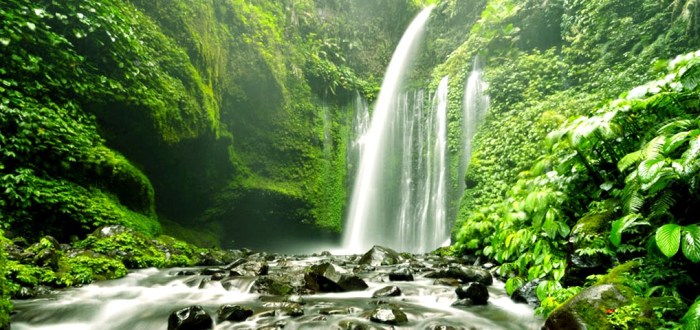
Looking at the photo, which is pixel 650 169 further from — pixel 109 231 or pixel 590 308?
pixel 109 231

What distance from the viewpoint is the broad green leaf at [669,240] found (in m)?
2.17

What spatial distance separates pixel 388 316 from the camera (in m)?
3.69

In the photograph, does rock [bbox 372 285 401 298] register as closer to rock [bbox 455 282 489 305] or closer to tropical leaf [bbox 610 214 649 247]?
rock [bbox 455 282 489 305]

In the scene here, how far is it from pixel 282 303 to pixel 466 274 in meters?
2.95

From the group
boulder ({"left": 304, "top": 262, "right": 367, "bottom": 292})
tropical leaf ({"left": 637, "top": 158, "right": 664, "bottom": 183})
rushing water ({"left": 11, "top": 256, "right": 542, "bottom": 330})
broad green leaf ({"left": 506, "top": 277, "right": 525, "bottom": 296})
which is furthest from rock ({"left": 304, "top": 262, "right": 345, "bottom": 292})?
tropical leaf ({"left": 637, "top": 158, "right": 664, "bottom": 183})

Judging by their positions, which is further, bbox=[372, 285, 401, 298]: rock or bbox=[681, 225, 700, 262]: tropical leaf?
bbox=[372, 285, 401, 298]: rock

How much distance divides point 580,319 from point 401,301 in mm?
2386

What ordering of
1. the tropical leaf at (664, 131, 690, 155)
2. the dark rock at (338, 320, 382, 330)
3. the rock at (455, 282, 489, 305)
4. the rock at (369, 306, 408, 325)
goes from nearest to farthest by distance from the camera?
the tropical leaf at (664, 131, 690, 155) → the dark rock at (338, 320, 382, 330) → the rock at (369, 306, 408, 325) → the rock at (455, 282, 489, 305)

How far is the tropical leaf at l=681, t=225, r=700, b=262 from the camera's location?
213 centimetres

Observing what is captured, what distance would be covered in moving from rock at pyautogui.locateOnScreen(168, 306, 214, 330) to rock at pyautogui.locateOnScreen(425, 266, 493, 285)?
12.0ft

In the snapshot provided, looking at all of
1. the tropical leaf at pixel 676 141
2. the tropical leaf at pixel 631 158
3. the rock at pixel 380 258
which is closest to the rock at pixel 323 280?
the rock at pixel 380 258

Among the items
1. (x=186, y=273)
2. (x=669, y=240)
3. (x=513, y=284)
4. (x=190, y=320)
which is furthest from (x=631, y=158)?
(x=186, y=273)

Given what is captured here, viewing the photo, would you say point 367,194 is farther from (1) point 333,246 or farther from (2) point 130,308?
(2) point 130,308

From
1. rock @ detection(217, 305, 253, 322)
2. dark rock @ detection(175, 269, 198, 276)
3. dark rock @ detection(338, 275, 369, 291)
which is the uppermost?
rock @ detection(217, 305, 253, 322)
